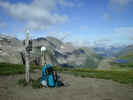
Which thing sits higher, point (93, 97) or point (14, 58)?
point (14, 58)

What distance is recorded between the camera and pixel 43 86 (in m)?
17.0

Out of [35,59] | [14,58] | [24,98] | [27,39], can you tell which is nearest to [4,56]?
[14,58]

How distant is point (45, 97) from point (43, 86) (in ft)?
12.7

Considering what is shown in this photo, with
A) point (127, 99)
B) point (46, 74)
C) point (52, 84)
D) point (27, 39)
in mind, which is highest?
point (27, 39)

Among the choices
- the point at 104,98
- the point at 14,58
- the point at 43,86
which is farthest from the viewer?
the point at 14,58

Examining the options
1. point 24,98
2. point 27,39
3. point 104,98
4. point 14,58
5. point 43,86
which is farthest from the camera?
point 14,58

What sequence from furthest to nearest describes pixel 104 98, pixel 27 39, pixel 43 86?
1. pixel 27 39
2. pixel 43 86
3. pixel 104 98

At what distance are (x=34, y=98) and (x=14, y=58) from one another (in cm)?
7217

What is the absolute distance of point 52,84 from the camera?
17078 mm

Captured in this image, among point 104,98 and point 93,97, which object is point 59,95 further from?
point 104,98

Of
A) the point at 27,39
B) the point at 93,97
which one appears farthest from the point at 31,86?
the point at 93,97

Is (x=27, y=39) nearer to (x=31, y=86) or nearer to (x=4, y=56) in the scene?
(x=31, y=86)

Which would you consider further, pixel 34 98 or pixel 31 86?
pixel 31 86

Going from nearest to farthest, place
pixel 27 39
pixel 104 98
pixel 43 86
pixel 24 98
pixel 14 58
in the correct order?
pixel 24 98, pixel 104 98, pixel 43 86, pixel 27 39, pixel 14 58
